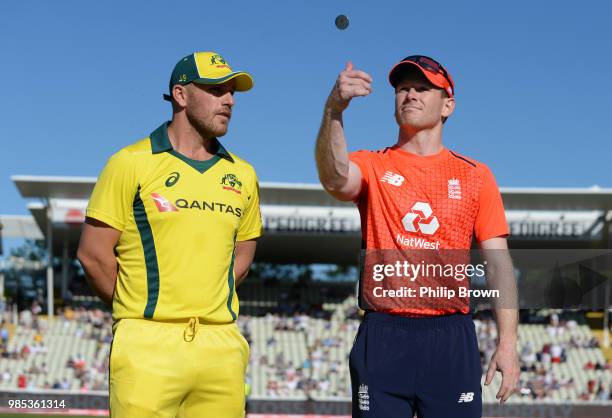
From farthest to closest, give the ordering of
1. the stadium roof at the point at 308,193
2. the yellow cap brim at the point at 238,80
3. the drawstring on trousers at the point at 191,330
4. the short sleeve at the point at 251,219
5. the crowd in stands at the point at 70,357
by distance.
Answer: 1. the stadium roof at the point at 308,193
2. the crowd in stands at the point at 70,357
3. the short sleeve at the point at 251,219
4. the yellow cap brim at the point at 238,80
5. the drawstring on trousers at the point at 191,330

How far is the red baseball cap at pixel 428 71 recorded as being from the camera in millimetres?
4695

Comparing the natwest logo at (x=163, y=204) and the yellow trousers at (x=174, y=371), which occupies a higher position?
the natwest logo at (x=163, y=204)

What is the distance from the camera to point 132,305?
4.66 m

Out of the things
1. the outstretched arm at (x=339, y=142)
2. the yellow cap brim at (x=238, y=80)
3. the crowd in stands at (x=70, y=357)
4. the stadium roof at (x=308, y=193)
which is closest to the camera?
the outstretched arm at (x=339, y=142)

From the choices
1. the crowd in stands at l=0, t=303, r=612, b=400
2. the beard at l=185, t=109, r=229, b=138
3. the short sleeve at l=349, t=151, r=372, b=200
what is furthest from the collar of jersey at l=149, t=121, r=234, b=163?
the crowd in stands at l=0, t=303, r=612, b=400

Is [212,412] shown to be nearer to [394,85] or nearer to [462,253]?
[462,253]

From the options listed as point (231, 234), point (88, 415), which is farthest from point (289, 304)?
point (231, 234)

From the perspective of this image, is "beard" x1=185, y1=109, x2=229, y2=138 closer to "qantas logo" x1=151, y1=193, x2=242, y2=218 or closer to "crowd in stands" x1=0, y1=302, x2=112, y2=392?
"qantas logo" x1=151, y1=193, x2=242, y2=218

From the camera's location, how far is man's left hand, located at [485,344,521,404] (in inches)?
179

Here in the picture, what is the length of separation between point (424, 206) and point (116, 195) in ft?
5.20

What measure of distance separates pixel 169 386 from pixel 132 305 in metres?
0.46

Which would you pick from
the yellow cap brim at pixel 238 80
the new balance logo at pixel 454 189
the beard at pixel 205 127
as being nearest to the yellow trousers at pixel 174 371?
the beard at pixel 205 127

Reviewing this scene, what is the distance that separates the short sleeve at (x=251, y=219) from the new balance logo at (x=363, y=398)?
47.9 inches

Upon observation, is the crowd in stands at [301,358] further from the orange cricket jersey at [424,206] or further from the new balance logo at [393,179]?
the new balance logo at [393,179]
